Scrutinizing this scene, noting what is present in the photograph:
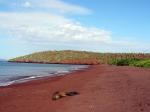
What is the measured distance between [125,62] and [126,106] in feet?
249

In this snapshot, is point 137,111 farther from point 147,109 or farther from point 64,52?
point 64,52

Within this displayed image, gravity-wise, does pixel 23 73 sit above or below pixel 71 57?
below

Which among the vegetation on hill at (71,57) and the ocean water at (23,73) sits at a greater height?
the vegetation on hill at (71,57)

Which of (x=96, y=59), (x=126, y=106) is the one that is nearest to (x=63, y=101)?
(x=126, y=106)

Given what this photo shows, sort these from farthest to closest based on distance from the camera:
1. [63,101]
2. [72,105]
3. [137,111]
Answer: [63,101] → [72,105] → [137,111]

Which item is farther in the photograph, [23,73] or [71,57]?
[71,57]

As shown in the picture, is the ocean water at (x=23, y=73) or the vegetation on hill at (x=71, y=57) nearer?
the ocean water at (x=23, y=73)

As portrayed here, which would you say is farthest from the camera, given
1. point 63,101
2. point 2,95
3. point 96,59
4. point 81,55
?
point 81,55

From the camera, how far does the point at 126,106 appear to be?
45.4 feet

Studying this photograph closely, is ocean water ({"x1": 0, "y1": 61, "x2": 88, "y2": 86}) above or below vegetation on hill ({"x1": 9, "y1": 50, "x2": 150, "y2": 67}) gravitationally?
below

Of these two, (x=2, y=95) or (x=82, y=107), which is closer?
(x=82, y=107)

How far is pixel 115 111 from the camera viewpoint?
13.0 metres

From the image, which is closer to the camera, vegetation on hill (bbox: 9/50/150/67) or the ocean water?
the ocean water

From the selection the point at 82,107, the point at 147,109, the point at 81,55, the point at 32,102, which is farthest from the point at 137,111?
the point at 81,55
